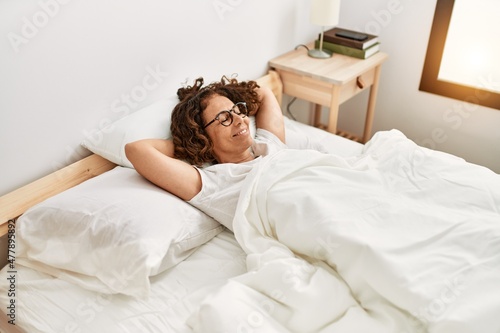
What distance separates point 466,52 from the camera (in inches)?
91.1

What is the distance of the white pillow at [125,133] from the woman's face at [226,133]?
0.57 ft

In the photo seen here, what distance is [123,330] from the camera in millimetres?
1106

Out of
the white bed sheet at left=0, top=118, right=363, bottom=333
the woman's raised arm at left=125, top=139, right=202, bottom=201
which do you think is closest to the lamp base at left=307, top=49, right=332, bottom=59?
Answer: the woman's raised arm at left=125, top=139, right=202, bottom=201

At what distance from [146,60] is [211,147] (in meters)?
0.43

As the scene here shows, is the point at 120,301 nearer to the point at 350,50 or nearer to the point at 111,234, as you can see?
the point at 111,234

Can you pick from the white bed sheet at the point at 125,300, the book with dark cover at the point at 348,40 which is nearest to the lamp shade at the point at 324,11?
the book with dark cover at the point at 348,40

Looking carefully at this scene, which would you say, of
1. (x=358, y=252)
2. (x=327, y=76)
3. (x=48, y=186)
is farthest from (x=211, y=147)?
(x=327, y=76)

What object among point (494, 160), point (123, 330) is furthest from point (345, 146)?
point (123, 330)

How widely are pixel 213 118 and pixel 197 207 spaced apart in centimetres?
34

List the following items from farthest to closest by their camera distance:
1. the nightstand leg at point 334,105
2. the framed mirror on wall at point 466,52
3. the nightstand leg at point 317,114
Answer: the nightstand leg at point 317,114
the framed mirror on wall at point 466,52
the nightstand leg at point 334,105

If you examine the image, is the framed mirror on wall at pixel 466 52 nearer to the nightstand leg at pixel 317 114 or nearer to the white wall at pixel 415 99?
the white wall at pixel 415 99

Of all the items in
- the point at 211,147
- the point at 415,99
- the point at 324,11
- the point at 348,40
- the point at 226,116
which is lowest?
the point at 415,99

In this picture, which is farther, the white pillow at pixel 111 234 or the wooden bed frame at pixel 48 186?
the wooden bed frame at pixel 48 186

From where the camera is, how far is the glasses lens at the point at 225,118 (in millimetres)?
1558
